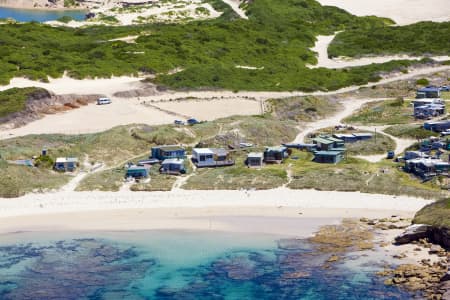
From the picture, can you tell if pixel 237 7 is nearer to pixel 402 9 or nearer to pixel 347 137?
pixel 402 9

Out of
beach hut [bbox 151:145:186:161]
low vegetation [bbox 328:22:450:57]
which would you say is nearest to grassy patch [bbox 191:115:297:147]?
beach hut [bbox 151:145:186:161]

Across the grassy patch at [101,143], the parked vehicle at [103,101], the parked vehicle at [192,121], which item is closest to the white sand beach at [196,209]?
the grassy patch at [101,143]

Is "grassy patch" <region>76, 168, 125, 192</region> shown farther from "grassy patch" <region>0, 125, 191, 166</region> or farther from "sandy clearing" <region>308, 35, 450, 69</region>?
"sandy clearing" <region>308, 35, 450, 69</region>

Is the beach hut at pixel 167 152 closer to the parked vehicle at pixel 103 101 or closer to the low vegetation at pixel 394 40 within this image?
the parked vehicle at pixel 103 101

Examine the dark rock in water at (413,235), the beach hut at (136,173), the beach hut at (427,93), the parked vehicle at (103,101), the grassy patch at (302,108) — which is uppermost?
the parked vehicle at (103,101)

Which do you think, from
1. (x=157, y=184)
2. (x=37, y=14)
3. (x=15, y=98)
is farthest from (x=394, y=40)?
(x=37, y=14)

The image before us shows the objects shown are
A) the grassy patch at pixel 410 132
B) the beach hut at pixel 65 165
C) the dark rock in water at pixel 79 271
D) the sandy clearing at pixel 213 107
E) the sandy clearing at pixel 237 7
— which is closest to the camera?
the dark rock in water at pixel 79 271

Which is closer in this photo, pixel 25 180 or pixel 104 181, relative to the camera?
pixel 25 180
